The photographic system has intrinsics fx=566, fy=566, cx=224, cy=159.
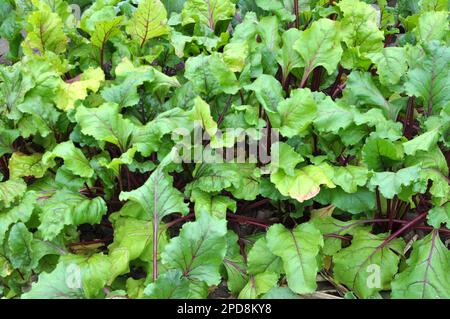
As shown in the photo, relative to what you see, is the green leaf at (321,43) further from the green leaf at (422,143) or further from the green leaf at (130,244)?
the green leaf at (130,244)

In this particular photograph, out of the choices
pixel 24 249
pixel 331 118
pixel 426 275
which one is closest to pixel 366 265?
pixel 426 275

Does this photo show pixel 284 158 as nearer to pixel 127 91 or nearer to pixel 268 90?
pixel 268 90

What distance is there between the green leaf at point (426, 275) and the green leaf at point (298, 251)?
1.05 ft

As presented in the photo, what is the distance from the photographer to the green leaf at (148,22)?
2.62 meters

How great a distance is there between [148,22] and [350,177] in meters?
1.21

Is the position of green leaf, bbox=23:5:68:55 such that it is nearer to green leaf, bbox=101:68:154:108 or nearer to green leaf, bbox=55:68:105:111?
green leaf, bbox=55:68:105:111

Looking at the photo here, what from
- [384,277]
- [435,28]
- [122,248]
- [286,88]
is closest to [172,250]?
[122,248]

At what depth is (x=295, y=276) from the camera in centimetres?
199

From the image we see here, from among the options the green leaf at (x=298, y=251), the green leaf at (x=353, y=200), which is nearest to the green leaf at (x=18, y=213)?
the green leaf at (x=298, y=251)

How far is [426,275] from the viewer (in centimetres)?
206

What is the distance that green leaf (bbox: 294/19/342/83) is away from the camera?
8.07 ft
